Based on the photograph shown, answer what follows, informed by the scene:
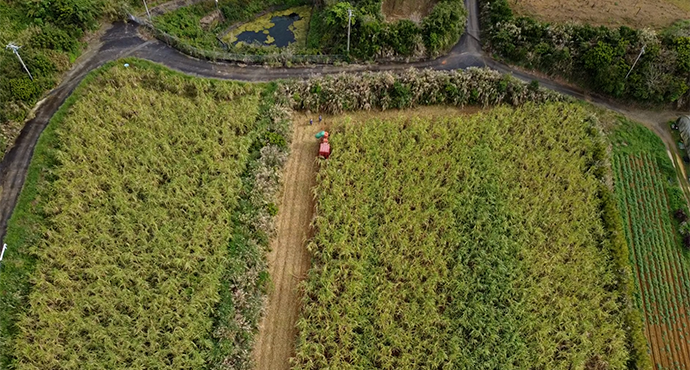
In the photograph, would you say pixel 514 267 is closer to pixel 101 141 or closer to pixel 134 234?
pixel 134 234

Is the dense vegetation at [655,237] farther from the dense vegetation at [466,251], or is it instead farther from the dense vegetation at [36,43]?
the dense vegetation at [36,43]

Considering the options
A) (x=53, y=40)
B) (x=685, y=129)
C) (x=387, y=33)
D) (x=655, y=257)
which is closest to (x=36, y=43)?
(x=53, y=40)

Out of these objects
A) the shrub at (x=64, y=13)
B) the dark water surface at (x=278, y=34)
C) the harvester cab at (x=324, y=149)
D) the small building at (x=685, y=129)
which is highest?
the shrub at (x=64, y=13)

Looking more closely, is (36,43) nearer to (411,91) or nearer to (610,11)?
(411,91)

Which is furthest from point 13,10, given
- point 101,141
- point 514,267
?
point 514,267

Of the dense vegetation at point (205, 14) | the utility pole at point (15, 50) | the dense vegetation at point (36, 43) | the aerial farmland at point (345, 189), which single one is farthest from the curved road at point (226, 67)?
the dense vegetation at point (205, 14)

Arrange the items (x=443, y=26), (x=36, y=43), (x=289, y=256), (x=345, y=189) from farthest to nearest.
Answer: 1. (x=443, y=26)
2. (x=36, y=43)
3. (x=345, y=189)
4. (x=289, y=256)
